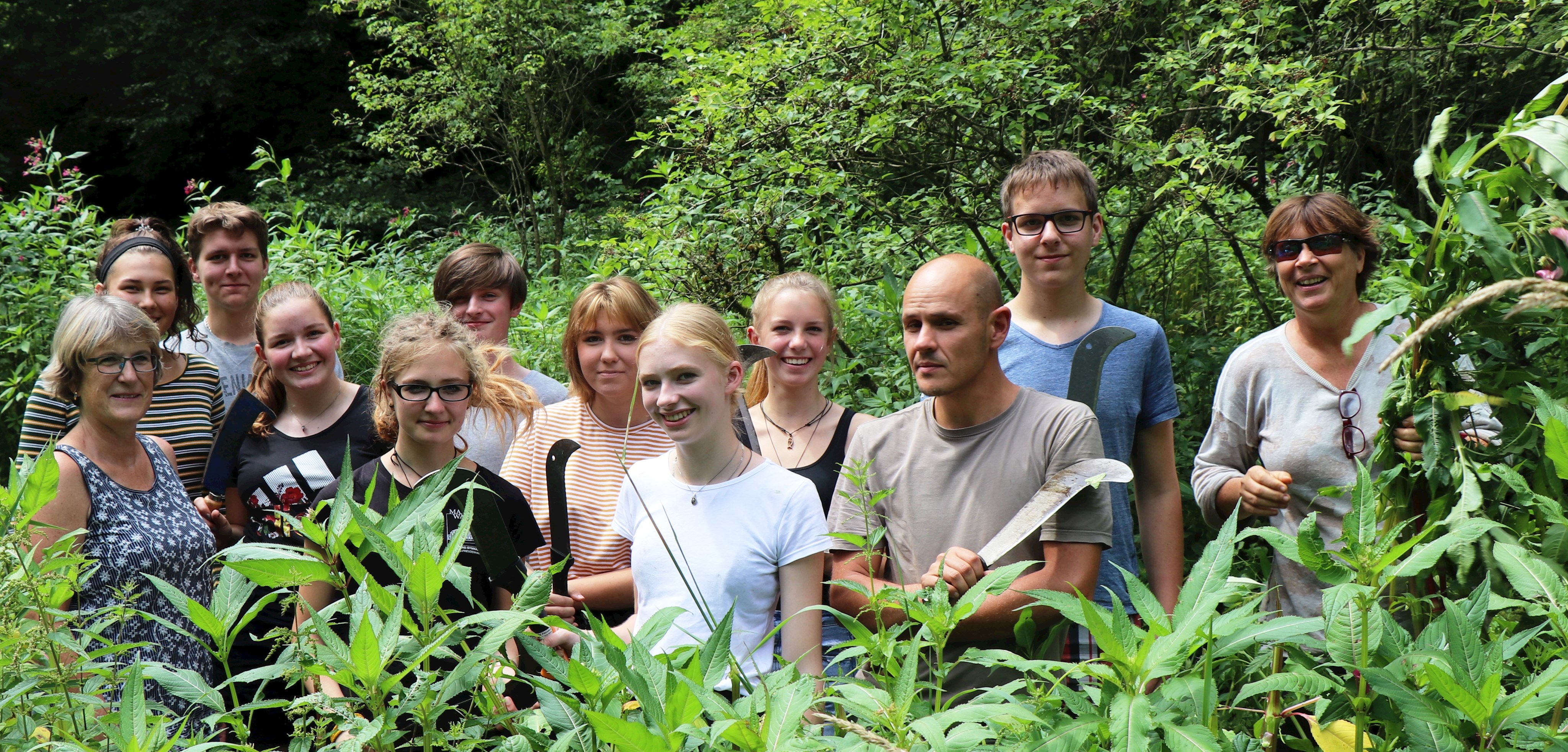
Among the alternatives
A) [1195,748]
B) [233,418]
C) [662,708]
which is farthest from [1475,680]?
[233,418]

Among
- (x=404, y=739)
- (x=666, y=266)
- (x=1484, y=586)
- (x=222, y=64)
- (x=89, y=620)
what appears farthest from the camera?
(x=222, y=64)

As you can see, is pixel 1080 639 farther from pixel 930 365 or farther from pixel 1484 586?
pixel 1484 586

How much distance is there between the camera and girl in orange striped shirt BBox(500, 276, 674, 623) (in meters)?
3.15

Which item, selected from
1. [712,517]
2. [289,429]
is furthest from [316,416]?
[712,517]

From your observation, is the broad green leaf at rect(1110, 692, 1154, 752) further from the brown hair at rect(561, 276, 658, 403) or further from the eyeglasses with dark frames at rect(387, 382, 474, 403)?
the brown hair at rect(561, 276, 658, 403)

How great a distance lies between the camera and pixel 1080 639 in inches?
105

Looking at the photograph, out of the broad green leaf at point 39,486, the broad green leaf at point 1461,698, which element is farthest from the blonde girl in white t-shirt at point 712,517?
the broad green leaf at point 1461,698

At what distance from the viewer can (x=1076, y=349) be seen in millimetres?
3123

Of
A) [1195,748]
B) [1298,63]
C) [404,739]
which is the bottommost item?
[404,739]

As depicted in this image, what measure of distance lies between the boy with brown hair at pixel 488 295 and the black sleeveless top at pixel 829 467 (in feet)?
4.12

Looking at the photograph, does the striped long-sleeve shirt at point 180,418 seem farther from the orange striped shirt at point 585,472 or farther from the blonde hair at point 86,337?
the orange striped shirt at point 585,472

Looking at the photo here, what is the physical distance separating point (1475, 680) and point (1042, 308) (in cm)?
235

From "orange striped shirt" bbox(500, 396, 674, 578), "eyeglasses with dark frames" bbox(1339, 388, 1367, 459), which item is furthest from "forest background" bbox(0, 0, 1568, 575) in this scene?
"orange striped shirt" bbox(500, 396, 674, 578)

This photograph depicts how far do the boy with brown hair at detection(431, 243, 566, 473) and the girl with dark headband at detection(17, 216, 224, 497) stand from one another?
34.5 inches
